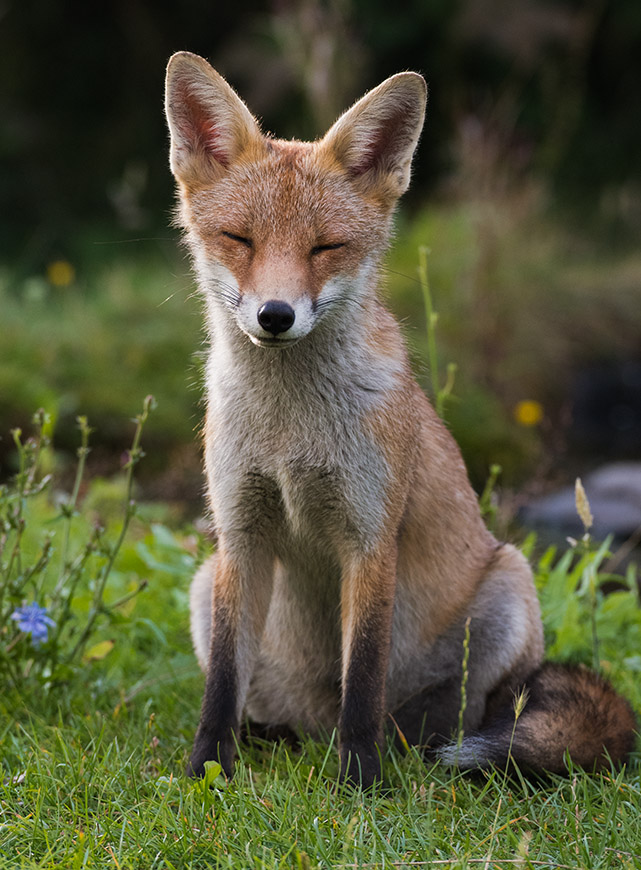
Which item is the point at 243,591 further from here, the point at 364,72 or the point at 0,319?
the point at 364,72

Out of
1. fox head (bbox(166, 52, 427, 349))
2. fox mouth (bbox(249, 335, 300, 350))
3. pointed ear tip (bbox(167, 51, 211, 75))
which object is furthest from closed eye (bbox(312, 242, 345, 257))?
pointed ear tip (bbox(167, 51, 211, 75))

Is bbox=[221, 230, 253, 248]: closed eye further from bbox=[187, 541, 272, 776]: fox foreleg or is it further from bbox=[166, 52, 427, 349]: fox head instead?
bbox=[187, 541, 272, 776]: fox foreleg

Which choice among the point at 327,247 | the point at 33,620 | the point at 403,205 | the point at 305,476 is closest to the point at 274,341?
the point at 327,247

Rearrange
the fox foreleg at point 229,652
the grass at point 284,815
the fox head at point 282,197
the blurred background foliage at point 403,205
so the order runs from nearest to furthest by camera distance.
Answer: the grass at point 284,815 < the fox head at point 282,197 < the fox foreleg at point 229,652 < the blurred background foliage at point 403,205

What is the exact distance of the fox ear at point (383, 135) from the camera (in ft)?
9.61

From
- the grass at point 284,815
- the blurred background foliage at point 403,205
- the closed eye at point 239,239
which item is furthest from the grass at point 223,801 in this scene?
the blurred background foliage at point 403,205

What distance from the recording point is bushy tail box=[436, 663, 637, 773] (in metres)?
2.86

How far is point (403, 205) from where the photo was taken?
11.6 metres

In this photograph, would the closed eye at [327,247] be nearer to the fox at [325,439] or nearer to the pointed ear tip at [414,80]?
the fox at [325,439]

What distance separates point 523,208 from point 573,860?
26.8 feet

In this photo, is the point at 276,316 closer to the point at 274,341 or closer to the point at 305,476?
the point at 274,341

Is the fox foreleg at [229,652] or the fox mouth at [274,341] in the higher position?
the fox mouth at [274,341]

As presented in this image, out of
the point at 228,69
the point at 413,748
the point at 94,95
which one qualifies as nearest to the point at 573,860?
the point at 413,748

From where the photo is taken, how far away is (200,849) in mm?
2400
